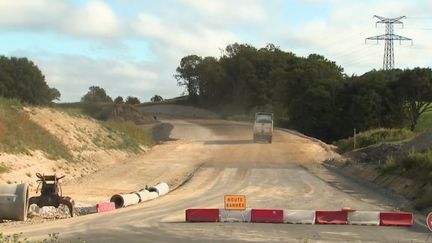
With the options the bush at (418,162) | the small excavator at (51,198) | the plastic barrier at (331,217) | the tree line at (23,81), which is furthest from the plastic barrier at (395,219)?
the tree line at (23,81)

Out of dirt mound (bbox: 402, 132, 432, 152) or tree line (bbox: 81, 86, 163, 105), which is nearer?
dirt mound (bbox: 402, 132, 432, 152)

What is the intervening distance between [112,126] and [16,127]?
2032cm

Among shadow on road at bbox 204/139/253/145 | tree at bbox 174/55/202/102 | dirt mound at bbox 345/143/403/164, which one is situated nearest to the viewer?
dirt mound at bbox 345/143/403/164

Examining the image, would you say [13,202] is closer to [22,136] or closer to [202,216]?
[202,216]

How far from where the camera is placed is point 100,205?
22219mm

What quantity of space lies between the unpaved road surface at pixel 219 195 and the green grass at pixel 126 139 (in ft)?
5.81

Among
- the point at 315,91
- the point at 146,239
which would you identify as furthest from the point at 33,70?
the point at 146,239

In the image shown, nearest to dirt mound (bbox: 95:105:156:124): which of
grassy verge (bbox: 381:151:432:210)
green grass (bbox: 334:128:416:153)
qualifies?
green grass (bbox: 334:128:416:153)

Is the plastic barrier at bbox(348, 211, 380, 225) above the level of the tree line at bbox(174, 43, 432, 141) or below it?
below

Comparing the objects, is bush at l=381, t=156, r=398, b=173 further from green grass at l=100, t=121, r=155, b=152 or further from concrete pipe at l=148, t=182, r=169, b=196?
green grass at l=100, t=121, r=155, b=152

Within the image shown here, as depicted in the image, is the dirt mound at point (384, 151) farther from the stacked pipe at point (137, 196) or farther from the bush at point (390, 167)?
the stacked pipe at point (137, 196)

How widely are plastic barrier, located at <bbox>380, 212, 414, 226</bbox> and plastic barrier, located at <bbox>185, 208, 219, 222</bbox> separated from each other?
16.6 ft

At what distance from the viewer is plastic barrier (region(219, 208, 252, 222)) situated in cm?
1894

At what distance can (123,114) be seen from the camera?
9744 cm
